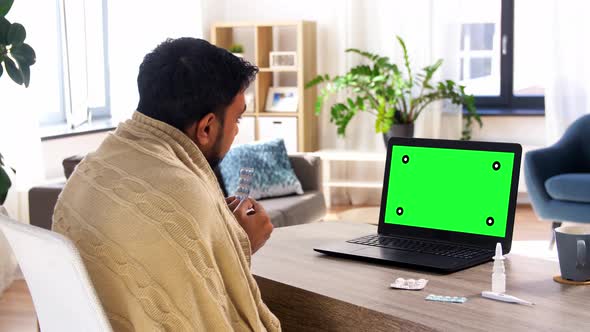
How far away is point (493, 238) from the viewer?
215cm

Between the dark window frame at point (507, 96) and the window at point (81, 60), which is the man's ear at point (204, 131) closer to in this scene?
the window at point (81, 60)

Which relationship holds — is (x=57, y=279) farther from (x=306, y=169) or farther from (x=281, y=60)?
(x=281, y=60)

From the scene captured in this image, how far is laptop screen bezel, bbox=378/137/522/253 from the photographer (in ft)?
6.97

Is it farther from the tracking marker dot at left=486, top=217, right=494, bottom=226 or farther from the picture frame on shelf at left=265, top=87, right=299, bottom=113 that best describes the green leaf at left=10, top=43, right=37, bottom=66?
the picture frame on shelf at left=265, top=87, right=299, bottom=113

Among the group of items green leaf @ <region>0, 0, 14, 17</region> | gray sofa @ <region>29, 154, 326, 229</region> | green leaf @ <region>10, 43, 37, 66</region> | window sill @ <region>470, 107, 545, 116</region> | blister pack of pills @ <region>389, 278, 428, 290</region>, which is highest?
green leaf @ <region>0, 0, 14, 17</region>

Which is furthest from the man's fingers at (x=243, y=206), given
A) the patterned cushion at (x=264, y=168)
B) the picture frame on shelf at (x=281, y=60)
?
the picture frame on shelf at (x=281, y=60)

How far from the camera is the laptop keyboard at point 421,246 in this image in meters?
2.12

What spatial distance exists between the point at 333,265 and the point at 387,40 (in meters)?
5.07

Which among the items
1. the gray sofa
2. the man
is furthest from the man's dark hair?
the gray sofa

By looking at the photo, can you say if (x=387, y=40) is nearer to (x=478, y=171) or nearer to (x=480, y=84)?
(x=480, y=84)

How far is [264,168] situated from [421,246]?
2.87 metres

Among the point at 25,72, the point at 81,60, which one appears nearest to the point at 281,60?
the point at 81,60

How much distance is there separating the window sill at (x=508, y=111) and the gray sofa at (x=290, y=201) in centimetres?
216

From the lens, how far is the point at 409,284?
6.10 feet
